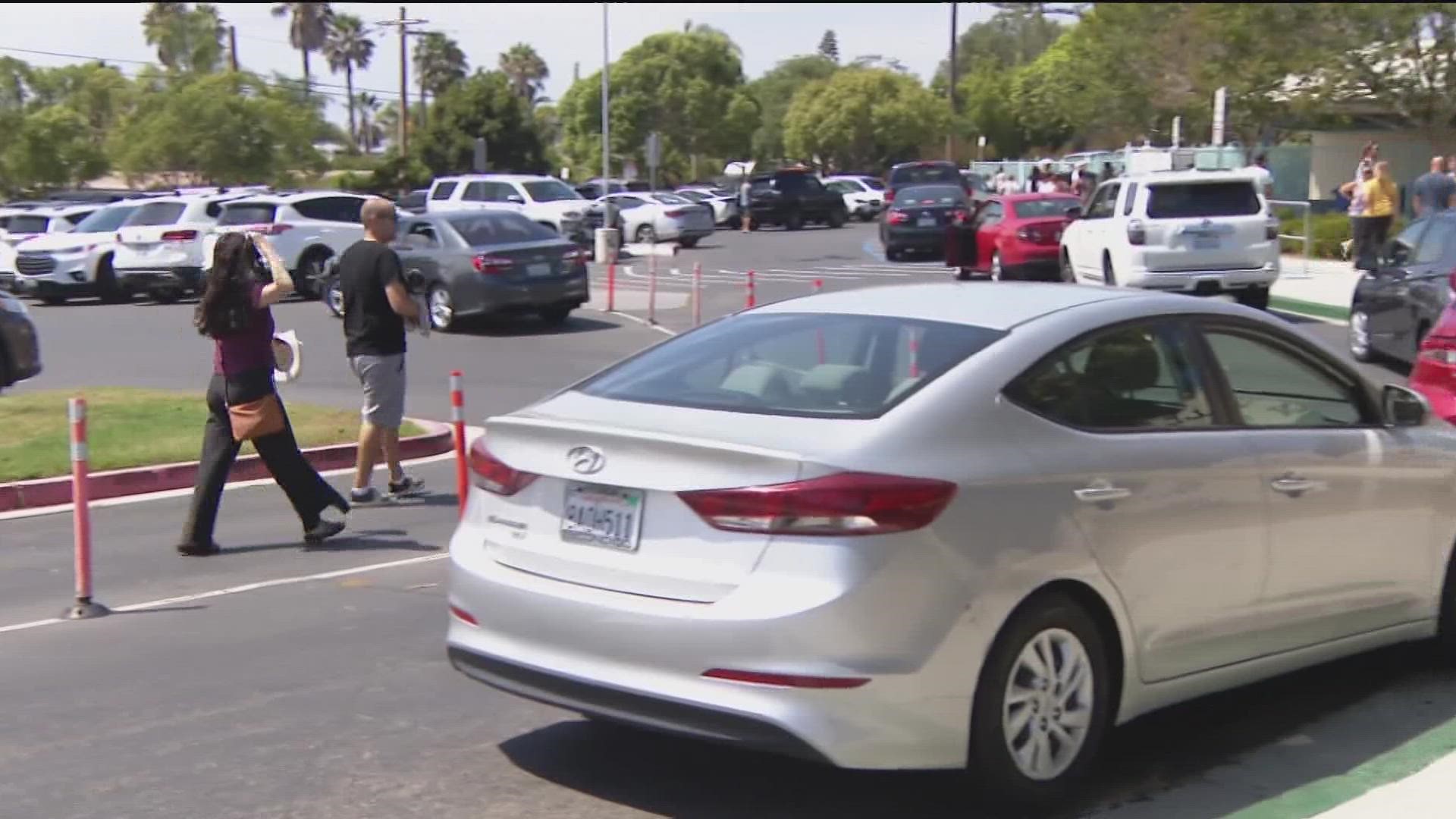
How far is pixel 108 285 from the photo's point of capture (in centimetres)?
2906

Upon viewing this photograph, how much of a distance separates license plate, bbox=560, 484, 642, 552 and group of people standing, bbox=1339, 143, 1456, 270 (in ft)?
60.1

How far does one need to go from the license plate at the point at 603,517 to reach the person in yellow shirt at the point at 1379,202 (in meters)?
19.7

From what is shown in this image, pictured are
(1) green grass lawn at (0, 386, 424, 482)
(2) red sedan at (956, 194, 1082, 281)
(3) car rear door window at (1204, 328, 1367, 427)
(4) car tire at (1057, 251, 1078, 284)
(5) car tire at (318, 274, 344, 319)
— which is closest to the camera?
(3) car rear door window at (1204, 328, 1367, 427)

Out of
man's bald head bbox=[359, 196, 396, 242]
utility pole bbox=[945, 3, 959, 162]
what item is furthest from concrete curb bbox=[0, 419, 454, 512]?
utility pole bbox=[945, 3, 959, 162]

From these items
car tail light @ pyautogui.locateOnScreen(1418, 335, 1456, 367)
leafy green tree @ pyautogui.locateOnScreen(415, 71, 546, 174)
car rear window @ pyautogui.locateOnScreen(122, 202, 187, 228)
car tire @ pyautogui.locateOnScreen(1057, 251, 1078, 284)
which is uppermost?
leafy green tree @ pyautogui.locateOnScreen(415, 71, 546, 174)

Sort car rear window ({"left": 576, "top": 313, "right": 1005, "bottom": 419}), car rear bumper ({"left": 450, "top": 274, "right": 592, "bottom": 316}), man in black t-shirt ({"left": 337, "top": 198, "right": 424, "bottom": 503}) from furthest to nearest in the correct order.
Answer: car rear bumper ({"left": 450, "top": 274, "right": 592, "bottom": 316})
man in black t-shirt ({"left": 337, "top": 198, "right": 424, "bottom": 503})
car rear window ({"left": 576, "top": 313, "right": 1005, "bottom": 419})

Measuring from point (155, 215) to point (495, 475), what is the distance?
25.4 m

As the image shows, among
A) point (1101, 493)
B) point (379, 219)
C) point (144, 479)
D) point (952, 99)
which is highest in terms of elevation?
point (952, 99)

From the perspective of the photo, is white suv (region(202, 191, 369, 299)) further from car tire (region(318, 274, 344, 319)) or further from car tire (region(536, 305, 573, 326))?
car tire (region(536, 305, 573, 326))

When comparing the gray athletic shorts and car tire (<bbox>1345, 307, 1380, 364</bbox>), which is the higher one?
the gray athletic shorts

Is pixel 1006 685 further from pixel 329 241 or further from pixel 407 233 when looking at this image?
pixel 329 241

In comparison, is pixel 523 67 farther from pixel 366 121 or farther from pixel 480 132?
pixel 480 132

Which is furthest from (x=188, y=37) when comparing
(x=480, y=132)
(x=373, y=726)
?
(x=373, y=726)

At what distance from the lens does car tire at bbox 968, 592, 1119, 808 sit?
493 cm
